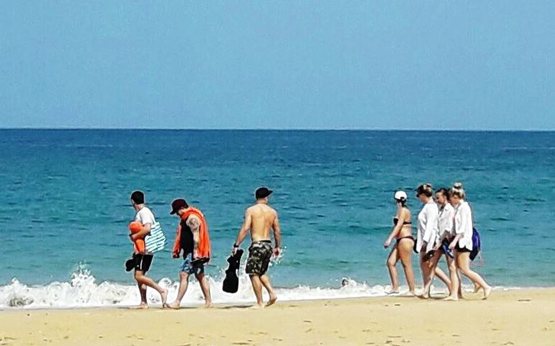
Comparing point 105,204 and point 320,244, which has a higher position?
point 105,204

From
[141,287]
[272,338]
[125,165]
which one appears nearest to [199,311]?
[141,287]

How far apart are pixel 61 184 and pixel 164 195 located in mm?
7173

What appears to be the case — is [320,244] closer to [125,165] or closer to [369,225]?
[369,225]

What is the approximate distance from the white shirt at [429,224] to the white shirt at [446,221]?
A: 84 mm

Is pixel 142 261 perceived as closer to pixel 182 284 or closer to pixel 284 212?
pixel 182 284

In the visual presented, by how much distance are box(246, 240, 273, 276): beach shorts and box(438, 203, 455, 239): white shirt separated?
2.23 meters

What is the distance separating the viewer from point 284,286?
18422mm

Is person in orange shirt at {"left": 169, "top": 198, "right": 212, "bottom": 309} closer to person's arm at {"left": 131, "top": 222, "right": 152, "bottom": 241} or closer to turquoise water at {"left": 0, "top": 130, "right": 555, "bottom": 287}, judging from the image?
person's arm at {"left": 131, "top": 222, "right": 152, "bottom": 241}

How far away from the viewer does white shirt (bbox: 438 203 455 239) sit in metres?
13.3

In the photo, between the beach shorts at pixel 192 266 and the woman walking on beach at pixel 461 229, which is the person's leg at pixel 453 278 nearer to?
the woman walking on beach at pixel 461 229

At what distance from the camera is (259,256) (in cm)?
1288

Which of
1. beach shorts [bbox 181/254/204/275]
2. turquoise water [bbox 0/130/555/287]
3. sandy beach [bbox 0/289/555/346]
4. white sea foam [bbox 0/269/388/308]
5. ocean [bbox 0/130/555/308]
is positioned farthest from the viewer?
turquoise water [bbox 0/130/555/287]

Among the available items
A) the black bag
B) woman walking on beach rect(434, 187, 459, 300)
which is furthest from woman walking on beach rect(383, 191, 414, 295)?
the black bag

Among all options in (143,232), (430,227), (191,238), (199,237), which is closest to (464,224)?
(430,227)
